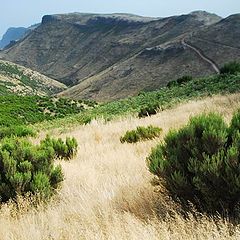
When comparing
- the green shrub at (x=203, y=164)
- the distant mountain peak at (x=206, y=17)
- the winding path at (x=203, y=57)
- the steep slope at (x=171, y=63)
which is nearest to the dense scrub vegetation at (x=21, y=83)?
the steep slope at (x=171, y=63)

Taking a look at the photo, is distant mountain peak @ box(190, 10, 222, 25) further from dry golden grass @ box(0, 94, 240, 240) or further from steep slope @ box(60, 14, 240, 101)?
dry golden grass @ box(0, 94, 240, 240)

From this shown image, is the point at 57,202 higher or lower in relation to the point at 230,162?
lower

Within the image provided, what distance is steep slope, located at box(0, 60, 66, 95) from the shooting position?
399ft

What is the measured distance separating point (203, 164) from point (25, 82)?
138 meters

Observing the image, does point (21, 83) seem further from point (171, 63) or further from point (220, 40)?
point (220, 40)

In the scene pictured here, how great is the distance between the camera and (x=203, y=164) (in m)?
4.34

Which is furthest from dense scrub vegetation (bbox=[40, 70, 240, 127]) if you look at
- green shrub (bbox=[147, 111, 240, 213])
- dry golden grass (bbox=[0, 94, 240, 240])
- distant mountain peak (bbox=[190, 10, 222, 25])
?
distant mountain peak (bbox=[190, 10, 222, 25])

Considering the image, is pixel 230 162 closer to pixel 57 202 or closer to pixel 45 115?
pixel 57 202

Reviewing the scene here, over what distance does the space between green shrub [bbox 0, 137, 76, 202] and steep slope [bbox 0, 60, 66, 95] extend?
367 feet

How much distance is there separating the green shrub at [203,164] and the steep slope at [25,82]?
11376 centimetres

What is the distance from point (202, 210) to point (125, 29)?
179 m

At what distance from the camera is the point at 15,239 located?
4223 mm

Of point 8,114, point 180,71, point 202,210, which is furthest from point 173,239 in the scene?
point 180,71

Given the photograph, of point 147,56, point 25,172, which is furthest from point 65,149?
point 147,56
